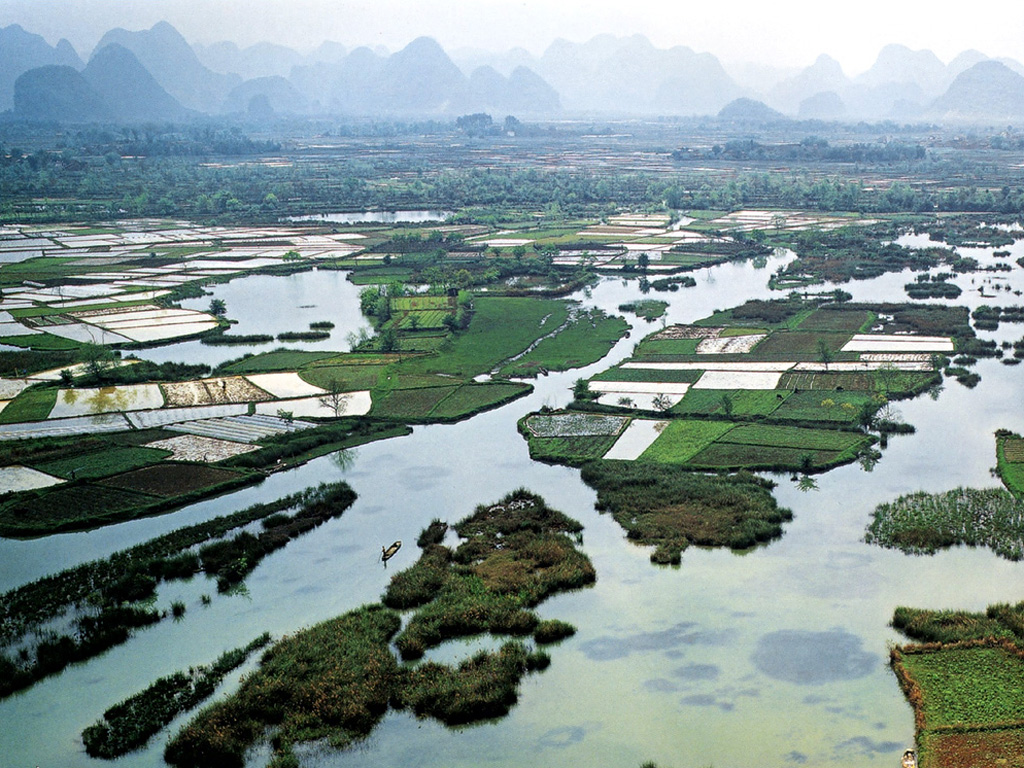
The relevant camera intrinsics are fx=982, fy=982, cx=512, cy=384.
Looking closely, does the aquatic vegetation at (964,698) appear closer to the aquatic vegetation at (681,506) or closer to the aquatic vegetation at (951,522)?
the aquatic vegetation at (951,522)

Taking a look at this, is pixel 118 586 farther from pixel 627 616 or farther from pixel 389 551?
pixel 627 616

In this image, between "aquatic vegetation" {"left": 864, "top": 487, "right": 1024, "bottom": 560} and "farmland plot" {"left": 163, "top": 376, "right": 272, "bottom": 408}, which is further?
"farmland plot" {"left": 163, "top": 376, "right": 272, "bottom": 408}

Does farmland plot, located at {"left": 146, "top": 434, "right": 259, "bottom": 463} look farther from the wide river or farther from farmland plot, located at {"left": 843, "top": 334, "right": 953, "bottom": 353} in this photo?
farmland plot, located at {"left": 843, "top": 334, "right": 953, "bottom": 353}

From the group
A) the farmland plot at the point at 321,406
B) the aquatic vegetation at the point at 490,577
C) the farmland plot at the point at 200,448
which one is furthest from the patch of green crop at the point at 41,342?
the aquatic vegetation at the point at 490,577

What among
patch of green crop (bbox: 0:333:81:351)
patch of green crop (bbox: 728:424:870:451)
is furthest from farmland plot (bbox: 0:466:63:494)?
patch of green crop (bbox: 728:424:870:451)

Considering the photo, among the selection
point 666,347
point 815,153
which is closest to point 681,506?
point 666,347

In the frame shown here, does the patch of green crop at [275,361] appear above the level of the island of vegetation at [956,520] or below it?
above
